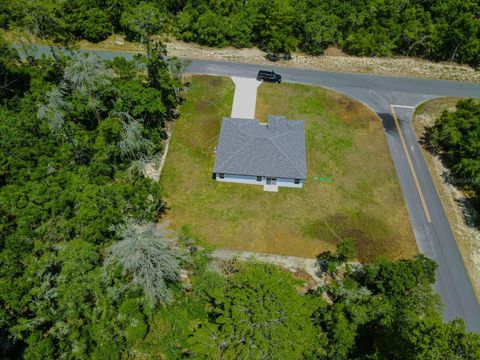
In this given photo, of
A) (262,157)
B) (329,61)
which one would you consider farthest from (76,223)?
(329,61)

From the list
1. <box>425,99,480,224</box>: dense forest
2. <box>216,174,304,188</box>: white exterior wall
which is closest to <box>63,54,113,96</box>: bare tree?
<box>216,174,304,188</box>: white exterior wall

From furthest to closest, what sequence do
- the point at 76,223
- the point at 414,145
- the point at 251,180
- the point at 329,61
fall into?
the point at 329,61, the point at 414,145, the point at 251,180, the point at 76,223

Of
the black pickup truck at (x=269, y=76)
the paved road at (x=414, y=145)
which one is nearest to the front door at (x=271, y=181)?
the paved road at (x=414, y=145)

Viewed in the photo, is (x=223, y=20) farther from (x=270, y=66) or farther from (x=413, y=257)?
(x=413, y=257)

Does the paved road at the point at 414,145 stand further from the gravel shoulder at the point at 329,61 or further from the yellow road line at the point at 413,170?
the gravel shoulder at the point at 329,61

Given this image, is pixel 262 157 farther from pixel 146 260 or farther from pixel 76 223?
pixel 76 223

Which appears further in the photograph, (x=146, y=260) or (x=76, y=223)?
(x=76, y=223)
